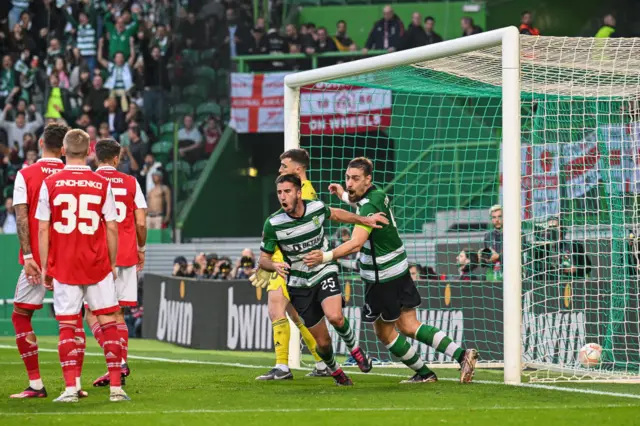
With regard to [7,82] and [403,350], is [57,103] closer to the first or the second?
[7,82]

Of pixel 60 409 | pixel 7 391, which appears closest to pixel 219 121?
pixel 7 391

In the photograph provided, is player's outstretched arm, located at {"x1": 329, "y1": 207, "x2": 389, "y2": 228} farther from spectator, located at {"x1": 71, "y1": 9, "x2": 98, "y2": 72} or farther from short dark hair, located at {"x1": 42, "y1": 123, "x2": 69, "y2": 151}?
spectator, located at {"x1": 71, "y1": 9, "x2": 98, "y2": 72}

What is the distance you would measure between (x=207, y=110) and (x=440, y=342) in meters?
14.3

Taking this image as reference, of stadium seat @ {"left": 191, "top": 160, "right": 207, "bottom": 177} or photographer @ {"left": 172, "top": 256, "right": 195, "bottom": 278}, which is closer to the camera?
photographer @ {"left": 172, "top": 256, "right": 195, "bottom": 278}

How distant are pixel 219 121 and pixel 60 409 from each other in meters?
15.8

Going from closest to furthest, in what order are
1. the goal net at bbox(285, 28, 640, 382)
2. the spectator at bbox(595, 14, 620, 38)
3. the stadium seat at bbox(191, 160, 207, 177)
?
the goal net at bbox(285, 28, 640, 382) < the spectator at bbox(595, 14, 620, 38) < the stadium seat at bbox(191, 160, 207, 177)

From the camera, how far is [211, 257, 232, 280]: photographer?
18016 mm

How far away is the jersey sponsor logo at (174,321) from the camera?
17.3m

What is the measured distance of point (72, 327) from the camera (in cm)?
770

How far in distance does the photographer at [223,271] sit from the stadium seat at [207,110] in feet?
17.3

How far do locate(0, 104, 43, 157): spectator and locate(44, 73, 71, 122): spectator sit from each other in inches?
10.3

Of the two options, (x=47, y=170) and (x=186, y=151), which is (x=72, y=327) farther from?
(x=186, y=151)

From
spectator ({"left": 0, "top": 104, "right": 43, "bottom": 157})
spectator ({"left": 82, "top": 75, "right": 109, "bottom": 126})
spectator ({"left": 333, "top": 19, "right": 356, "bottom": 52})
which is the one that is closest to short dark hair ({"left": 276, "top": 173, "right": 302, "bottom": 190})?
spectator ({"left": 333, "top": 19, "right": 356, "bottom": 52})

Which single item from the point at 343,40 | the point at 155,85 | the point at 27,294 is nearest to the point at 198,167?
the point at 155,85
